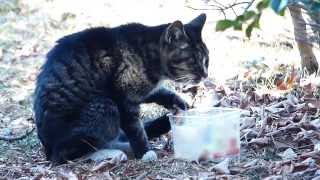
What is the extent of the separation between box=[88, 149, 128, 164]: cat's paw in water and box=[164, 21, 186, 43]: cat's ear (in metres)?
0.84

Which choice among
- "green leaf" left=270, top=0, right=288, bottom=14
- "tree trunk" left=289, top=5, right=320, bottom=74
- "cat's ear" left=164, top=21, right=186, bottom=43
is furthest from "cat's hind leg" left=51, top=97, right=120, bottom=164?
"green leaf" left=270, top=0, right=288, bottom=14

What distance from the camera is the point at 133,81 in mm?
4566

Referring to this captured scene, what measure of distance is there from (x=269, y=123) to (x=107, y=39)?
49.9 inches

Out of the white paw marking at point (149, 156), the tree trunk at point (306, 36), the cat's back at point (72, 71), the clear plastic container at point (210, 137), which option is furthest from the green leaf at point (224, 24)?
the tree trunk at point (306, 36)

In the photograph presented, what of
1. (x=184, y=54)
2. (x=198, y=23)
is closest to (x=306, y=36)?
(x=198, y=23)

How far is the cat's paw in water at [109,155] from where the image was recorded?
Result: 4406mm

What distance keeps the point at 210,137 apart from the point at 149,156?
Result: 432 mm

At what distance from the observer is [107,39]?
4.73 metres

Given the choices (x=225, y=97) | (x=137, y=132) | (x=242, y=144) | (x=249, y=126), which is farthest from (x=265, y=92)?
(x=137, y=132)

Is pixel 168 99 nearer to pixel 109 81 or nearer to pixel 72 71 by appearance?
pixel 109 81

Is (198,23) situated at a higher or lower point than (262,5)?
lower

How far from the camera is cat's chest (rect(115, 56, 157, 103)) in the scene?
4543 mm

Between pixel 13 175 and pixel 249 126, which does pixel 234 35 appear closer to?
pixel 249 126

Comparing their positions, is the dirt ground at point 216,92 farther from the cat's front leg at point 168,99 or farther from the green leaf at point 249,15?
the green leaf at point 249,15
